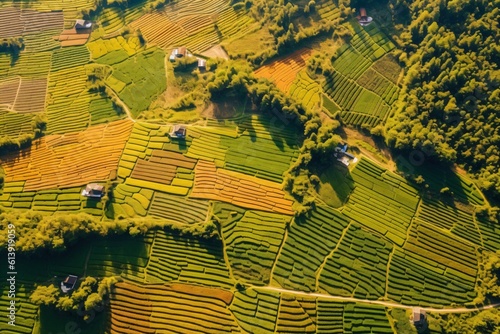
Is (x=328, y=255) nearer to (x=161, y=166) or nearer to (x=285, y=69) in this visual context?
(x=161, y=166)

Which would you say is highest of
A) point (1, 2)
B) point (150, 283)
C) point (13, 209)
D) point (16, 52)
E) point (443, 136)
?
point (1, 2)

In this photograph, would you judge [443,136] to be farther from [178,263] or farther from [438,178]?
[178,263]

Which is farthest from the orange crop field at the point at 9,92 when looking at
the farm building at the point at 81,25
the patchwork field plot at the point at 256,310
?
the patchwork field plot at the point at 256,310

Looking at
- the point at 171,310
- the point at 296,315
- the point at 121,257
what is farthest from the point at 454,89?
the point at 121,257

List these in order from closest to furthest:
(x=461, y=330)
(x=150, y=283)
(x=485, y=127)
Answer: (x=461, y=330) → (x=150, y=283) → (x=485, y=127)

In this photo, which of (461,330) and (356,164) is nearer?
(461,330)

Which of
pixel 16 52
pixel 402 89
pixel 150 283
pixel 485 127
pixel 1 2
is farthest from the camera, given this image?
pixel 1 2

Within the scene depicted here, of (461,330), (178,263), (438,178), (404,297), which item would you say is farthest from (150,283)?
(438,178)
